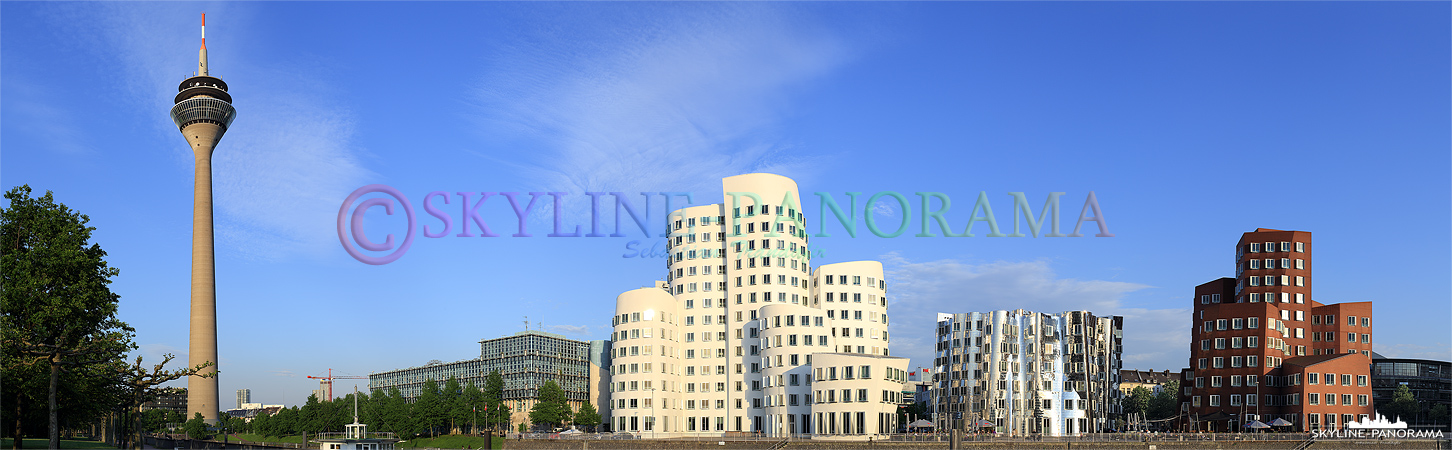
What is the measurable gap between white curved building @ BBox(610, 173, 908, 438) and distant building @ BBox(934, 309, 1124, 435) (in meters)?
17.8

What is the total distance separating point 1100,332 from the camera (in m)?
199

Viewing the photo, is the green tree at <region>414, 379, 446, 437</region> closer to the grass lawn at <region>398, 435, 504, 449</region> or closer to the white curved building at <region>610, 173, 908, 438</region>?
the grass lawn at <region>398, 435, 504, 449</region>

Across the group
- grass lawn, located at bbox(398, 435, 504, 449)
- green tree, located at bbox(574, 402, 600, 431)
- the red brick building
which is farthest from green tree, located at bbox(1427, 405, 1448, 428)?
grass lawn, located at bbox(398, 435, 504, 449)

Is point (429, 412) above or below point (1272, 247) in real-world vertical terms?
below

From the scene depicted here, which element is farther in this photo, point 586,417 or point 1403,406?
point 586,417

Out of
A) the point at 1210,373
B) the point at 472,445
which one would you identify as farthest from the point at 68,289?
the point at 1210,373

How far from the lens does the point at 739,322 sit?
190m

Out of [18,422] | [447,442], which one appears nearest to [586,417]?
[447,442]

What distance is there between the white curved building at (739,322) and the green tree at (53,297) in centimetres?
9895

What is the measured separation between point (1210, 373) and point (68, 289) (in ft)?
502

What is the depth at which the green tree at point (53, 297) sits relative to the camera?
80.5 m

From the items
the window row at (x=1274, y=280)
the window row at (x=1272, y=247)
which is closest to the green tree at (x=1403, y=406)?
the window row at (x=1274, y=280)

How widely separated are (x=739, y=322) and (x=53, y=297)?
117232mm

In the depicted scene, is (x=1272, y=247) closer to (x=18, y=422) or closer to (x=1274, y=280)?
(x=1274, y=280)
